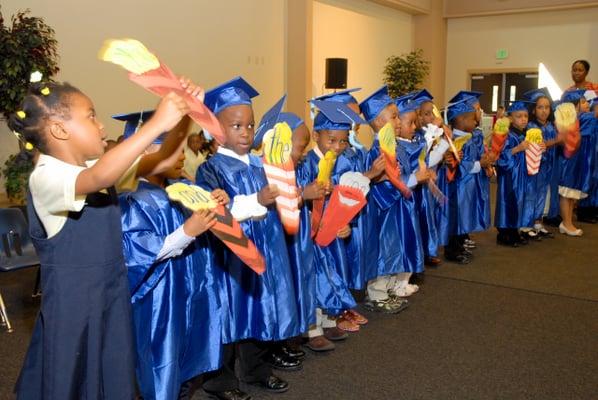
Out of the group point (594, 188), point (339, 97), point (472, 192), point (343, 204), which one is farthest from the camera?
point (594, 188)

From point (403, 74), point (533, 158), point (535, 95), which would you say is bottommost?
point (533, 158)

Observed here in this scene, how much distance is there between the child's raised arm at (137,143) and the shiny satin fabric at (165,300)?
609 mm

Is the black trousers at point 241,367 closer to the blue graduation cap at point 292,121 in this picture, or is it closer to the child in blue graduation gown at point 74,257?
the child in blue graduation gown at point 74,257

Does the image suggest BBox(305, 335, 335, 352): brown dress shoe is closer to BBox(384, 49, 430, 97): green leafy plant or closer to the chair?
the chair

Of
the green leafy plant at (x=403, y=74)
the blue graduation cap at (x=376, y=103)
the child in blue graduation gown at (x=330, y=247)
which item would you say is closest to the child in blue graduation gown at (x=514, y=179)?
the blue graduation cap at (x=376, y=103)

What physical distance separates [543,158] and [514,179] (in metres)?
0.56

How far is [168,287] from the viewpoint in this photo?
7.12 feet

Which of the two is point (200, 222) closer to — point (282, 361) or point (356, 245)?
point (282, 361)

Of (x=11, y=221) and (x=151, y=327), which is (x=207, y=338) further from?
(x=11, y=221)

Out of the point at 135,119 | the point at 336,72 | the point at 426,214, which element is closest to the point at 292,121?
the point at 135,119

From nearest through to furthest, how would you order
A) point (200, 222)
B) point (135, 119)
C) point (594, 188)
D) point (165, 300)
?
point (200, 222), point (165, 300), point (135, 119), point (594, 188)

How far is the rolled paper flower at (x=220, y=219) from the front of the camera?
6.10 ft

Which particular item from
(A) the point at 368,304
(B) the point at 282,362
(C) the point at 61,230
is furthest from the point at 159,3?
(C) the point at 61,230

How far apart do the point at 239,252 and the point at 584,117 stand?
5.47 m
